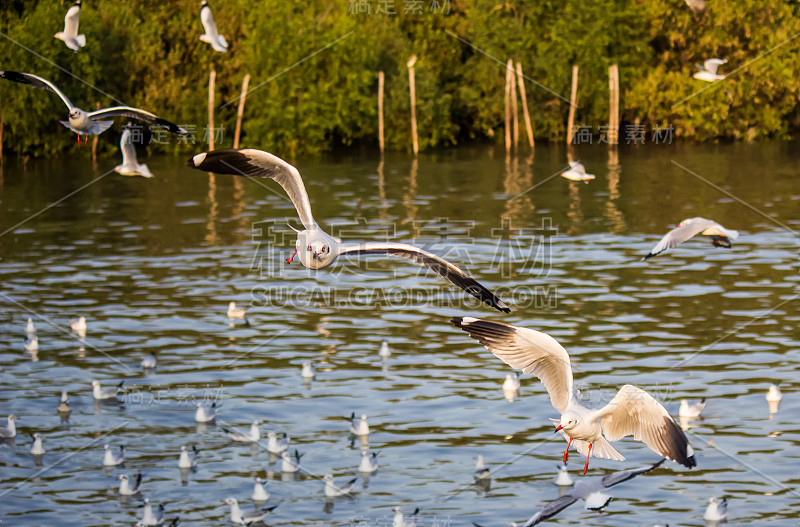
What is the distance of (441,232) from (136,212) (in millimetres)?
13153

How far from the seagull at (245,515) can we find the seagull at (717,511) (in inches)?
234

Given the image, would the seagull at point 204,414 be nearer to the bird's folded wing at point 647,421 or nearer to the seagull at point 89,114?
the seagull at point 89,114

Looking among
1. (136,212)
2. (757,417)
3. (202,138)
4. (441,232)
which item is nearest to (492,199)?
(441,232)

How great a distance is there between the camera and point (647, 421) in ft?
43.1

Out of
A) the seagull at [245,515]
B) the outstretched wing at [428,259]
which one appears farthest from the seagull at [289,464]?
the outstretched wing at [428,259]

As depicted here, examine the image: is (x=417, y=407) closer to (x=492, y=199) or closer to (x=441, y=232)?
(x=441, y=232)

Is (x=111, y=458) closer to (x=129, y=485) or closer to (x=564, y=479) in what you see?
(x=129, y=485)

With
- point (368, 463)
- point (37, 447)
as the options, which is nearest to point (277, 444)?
point (368, 463)

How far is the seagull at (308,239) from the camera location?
14312 mm

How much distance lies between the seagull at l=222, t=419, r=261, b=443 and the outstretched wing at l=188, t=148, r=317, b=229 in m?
5.64

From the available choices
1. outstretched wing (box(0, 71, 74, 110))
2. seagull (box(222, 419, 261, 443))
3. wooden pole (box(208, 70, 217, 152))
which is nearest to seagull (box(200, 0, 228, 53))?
outstretched wing (box(0, 71, 74, 110))

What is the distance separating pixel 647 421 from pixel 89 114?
396 inches

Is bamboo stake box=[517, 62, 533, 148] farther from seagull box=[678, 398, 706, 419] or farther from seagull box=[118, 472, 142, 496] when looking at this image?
seagull box=[118, 472, 142, 496]

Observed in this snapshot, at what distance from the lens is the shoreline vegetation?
65.8m
